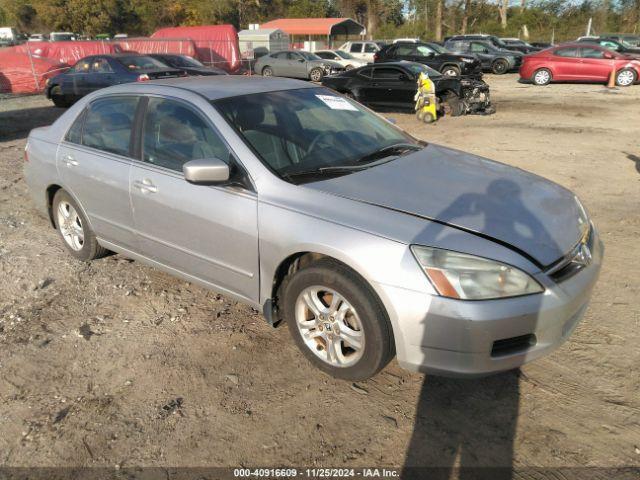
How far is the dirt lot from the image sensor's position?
95.9 inches

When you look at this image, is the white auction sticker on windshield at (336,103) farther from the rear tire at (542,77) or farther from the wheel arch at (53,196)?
the rear tire at (542,77)

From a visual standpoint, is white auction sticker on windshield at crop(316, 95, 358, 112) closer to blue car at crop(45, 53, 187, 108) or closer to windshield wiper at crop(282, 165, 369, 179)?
windshield wiper at crop(282, 165, 369, 179)

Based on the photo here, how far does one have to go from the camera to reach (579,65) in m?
18.8

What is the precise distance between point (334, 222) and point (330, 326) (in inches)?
23.3

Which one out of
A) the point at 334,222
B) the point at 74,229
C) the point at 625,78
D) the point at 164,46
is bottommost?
the point at 74,229

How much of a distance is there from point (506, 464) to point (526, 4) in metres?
59.1

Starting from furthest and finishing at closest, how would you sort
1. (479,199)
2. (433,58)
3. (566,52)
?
(433,58) → (566,52) → (479,199)

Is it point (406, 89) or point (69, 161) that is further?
point (406, 89)

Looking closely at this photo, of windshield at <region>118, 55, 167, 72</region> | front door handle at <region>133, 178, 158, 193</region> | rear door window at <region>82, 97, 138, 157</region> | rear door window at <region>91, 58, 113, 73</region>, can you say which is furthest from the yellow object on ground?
front door handle at <region>133, 178, 158, 193</region>

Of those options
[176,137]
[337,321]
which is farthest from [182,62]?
[337,321]

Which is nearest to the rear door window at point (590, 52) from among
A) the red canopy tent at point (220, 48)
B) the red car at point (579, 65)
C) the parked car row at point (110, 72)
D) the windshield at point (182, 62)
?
the red car at point (579, 65)

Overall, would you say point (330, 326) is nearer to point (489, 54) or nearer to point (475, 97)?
point (475, 97)

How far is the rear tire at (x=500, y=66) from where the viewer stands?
24.0 meters

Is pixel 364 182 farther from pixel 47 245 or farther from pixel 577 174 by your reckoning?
pixel 577 174
